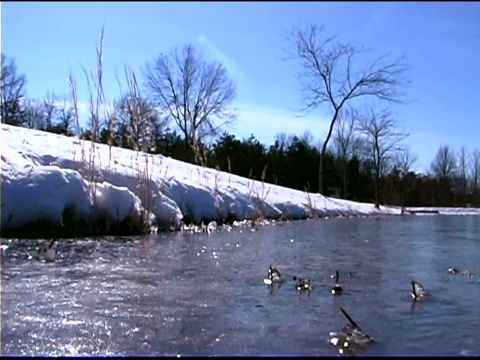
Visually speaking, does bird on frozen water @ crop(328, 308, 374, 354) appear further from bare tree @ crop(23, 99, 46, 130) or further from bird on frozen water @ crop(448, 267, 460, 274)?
bare tree @ crop(23, 99, 46, 130)

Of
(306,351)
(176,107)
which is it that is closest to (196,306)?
(306,351)

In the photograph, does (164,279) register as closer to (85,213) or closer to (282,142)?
(85,213)

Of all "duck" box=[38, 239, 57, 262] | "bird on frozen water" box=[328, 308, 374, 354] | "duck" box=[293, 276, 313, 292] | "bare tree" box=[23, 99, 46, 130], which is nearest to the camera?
"bird on frozen water" box=[328, 308, 374, 354]

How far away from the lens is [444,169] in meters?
5.32

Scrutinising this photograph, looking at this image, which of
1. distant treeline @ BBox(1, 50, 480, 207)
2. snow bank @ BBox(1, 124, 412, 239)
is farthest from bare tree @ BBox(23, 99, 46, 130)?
snow bank @ BBox(1, 124, 412, 239)

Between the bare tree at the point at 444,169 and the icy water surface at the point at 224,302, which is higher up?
the bare tree at the point at 444,169

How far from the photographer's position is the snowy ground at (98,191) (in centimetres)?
551

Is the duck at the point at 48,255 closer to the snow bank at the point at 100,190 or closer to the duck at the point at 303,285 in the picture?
the snow bank at the point at 100,190

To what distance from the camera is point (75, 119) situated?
623 cm

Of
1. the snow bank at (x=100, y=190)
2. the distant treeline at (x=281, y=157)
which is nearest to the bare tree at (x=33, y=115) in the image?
the distant treeline at (x=281, y=157)

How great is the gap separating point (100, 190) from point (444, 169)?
3.40m

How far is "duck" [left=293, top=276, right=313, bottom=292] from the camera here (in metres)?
2.99

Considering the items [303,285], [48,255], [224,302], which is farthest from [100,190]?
[224,302]

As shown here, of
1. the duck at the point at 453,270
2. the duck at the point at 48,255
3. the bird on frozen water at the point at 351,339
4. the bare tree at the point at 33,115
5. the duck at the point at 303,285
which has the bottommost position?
the bird on frozen water at the point at 351,339
